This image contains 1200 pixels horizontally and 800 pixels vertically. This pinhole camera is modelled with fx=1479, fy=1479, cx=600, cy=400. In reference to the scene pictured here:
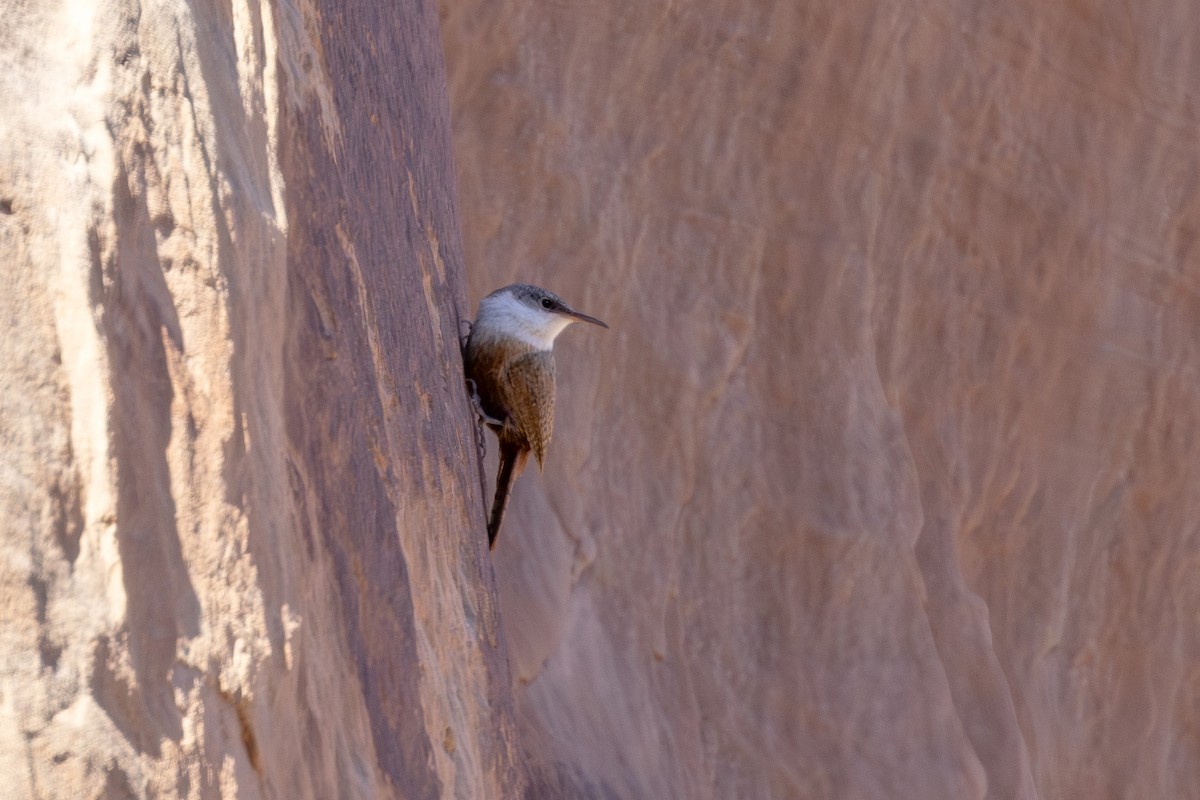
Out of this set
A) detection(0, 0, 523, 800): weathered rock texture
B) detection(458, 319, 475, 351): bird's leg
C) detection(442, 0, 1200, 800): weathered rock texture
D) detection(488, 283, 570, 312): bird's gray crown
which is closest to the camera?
detection(0, 0, 523, 800): weathered rock texture

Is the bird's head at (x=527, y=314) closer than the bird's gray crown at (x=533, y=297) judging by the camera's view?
Yes

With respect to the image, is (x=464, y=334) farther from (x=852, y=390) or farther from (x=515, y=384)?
(x=852, y=390)

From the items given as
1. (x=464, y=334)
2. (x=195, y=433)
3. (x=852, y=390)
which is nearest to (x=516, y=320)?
(x=464, y=334)

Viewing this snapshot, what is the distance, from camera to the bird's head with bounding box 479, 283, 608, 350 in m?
4.79

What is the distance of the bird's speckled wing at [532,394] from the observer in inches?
189

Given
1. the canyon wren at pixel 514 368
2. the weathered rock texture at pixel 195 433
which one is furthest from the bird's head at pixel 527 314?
the weathered rock texture at pixel 195 433

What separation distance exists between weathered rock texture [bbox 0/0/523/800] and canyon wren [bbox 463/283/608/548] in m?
1.71

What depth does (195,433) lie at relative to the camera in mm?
1990

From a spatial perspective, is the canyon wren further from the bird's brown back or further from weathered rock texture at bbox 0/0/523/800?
weathered rock texture at bbox 0/0/523/800

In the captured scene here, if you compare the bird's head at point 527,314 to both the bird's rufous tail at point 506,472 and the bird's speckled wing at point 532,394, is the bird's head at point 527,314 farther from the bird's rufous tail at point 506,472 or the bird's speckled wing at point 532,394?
the bird's rufous tail at point 506,472

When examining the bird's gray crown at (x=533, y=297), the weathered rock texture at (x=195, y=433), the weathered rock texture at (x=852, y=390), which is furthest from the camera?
the weathered rock texture at (x=852, y=390)

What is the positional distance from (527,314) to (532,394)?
10.5 inches

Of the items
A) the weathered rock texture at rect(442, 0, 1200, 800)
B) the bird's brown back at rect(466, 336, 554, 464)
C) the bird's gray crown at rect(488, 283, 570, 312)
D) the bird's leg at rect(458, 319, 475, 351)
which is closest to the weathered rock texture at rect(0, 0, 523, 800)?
the bird's leg at rect(458, 319, 475, 351)

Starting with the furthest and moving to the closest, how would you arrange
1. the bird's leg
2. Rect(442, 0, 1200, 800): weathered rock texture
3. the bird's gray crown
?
Rect(442, 0, 1200, 800): weathered rock texture → the bird's gray crown → the bird's leg
